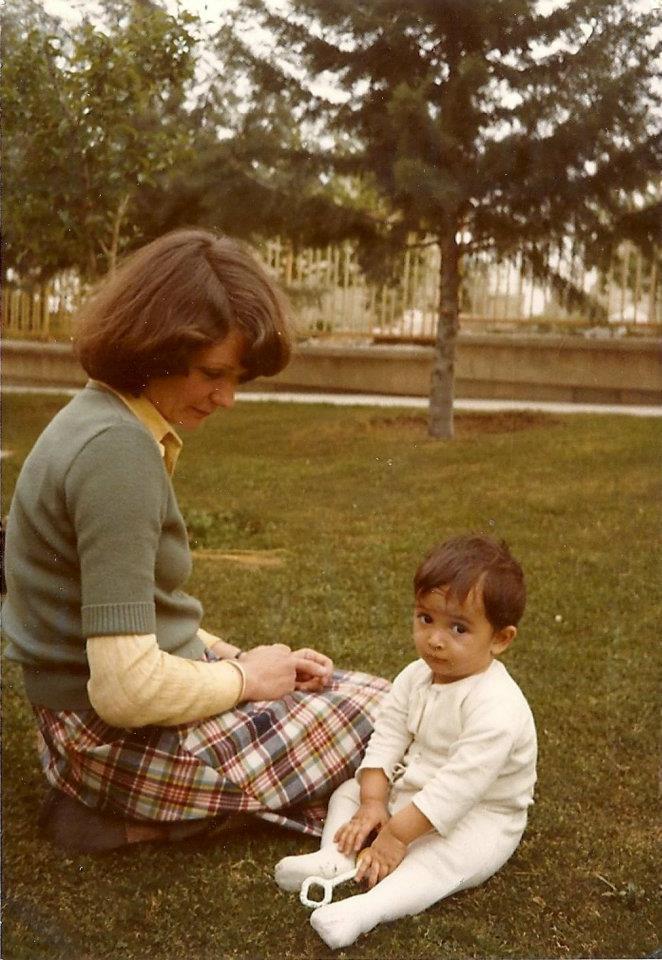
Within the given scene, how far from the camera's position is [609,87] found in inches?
234

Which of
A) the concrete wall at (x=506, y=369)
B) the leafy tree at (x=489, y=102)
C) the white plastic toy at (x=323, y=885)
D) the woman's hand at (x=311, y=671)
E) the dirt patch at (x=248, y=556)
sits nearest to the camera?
the white plastic toy at (x=323, y=885)

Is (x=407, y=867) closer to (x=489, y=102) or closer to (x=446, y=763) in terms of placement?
(x=446, y=763)

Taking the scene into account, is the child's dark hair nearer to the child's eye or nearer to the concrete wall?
the child's eye

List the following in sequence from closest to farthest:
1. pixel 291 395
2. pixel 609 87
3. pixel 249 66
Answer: pixel 609 87, pixel 249 66, pixel 291 395

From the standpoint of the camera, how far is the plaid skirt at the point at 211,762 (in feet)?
6.68

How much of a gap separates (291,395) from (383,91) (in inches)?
154

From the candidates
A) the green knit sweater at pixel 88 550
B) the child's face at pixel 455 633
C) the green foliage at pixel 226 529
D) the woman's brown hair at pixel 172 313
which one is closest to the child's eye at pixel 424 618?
the child's face at pixel 455 633

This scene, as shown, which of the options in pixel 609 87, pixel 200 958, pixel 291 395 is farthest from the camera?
pixel 291 395

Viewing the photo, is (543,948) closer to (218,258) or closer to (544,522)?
(218,258)

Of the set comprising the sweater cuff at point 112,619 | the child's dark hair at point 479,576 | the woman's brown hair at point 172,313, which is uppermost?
the woman's brown hair at point 172,313

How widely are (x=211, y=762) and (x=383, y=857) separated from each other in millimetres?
344

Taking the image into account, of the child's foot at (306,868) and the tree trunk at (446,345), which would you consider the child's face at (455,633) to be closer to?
the child's foot at (306,868)

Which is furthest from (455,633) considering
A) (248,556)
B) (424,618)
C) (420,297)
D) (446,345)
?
(420,297)

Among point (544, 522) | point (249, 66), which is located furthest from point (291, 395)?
point (544, 522)
